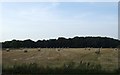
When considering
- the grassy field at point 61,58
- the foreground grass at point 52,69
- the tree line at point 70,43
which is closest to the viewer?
the foreground grass at point 52,69

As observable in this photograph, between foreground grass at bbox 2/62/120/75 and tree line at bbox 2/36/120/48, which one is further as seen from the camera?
tree line at bbox 2/36/120/48

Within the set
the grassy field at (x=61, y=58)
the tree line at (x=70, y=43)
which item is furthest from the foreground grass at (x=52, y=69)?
the tree line at (x=70, y=43)

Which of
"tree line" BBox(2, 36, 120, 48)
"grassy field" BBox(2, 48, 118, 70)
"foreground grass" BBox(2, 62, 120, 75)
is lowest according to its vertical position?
"foreground grass" BBox(2, 62, 120, 75)

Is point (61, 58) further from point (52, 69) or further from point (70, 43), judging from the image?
point (70, 43)

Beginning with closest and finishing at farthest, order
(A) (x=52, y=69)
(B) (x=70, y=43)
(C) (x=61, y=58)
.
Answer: (A) (x=52, y=69)
(C) (x=61, y=58)
(B) (x=70, y=43)

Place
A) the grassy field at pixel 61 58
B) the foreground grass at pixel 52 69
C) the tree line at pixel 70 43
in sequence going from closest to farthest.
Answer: the foreground grass at pixel 52 69 < the grassy field at pixel 61 58 < the tree line at pixel 70 43

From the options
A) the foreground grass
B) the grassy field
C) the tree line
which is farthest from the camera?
the tree line

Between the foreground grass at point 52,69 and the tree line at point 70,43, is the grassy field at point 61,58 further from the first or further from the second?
the tree line at point 70,43

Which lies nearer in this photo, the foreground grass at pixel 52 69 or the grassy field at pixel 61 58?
the foreground grass at pixel 52 69

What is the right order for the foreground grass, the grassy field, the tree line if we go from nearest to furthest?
the foreground grass, the grassy field, the tree line

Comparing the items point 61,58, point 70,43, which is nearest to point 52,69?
point 61,58

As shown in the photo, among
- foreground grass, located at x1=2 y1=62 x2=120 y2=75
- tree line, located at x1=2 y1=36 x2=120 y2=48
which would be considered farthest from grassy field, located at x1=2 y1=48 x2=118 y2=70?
tree line, located at x1=2 y1=36 x2=120 y2=48

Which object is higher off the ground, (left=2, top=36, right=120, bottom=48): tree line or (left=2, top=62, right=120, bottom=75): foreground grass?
(left=2, top=36, right=120, bottom=48): tree line

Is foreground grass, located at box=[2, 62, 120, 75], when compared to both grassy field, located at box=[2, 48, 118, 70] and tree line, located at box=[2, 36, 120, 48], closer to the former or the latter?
grassy field, located at box=[2, 48, 118, 70]
